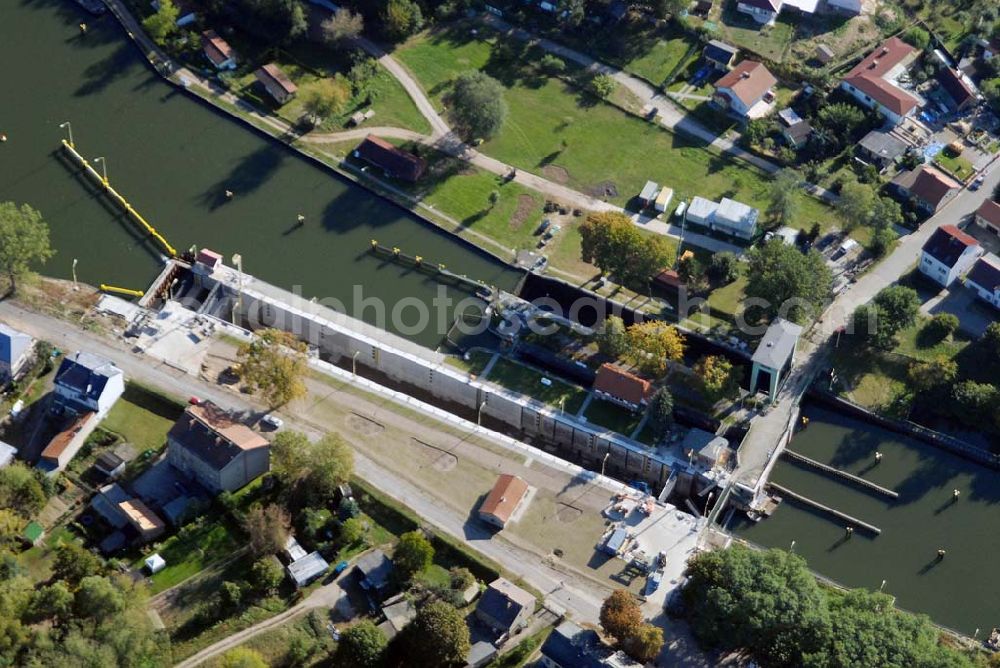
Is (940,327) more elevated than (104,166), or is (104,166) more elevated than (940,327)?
(104,166)

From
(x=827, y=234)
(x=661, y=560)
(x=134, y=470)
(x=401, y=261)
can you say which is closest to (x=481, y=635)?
(x=661, y=560)

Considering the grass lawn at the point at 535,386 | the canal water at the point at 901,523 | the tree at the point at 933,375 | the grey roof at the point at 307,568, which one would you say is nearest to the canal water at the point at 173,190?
the grass lawn at the point at 535,386

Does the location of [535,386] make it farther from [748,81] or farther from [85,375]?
[748,81]

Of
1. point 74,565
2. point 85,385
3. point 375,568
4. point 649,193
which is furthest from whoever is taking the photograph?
point 649,193

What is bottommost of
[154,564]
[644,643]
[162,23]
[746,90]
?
[644,643]

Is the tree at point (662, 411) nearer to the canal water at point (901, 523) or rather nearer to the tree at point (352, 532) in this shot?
the canal water at point (901, 523)

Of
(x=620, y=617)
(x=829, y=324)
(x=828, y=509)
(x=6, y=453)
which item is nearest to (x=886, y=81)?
(x=829, y=324)

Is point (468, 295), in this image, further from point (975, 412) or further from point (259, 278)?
point (975, 412)

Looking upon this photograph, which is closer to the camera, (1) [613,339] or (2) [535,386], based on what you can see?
(1) [613,339]
